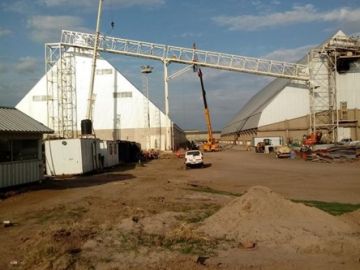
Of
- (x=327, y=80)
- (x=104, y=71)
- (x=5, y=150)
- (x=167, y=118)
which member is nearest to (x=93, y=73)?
(x=104, y=71)

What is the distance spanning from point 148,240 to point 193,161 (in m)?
32.1

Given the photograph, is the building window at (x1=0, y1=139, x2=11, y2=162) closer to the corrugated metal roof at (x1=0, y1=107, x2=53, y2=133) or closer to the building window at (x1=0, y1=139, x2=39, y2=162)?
the building window at (x1=0, y1=139, x2=39, y2=162)

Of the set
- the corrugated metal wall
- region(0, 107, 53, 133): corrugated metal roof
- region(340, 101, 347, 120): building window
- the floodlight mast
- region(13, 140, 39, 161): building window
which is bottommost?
the corrugated metal wall

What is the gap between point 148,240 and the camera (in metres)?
11.6

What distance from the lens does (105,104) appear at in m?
68.9

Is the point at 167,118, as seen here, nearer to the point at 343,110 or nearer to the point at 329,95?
the point at 329,95

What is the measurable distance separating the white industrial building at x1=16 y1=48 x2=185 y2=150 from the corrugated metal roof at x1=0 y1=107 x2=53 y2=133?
1662 inches

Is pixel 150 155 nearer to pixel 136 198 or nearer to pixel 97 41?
pixel 97 41

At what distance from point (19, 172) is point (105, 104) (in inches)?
1817

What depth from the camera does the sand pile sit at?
36.8 feet

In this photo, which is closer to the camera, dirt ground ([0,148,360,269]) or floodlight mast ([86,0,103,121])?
dirt ground ([0,148,360,269])

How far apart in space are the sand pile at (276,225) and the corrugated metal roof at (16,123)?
42.1 ft

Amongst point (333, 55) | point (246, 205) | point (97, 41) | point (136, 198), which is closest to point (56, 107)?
point (97, 41)

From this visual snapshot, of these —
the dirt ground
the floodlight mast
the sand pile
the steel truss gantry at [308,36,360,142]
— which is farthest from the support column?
the sand pile
